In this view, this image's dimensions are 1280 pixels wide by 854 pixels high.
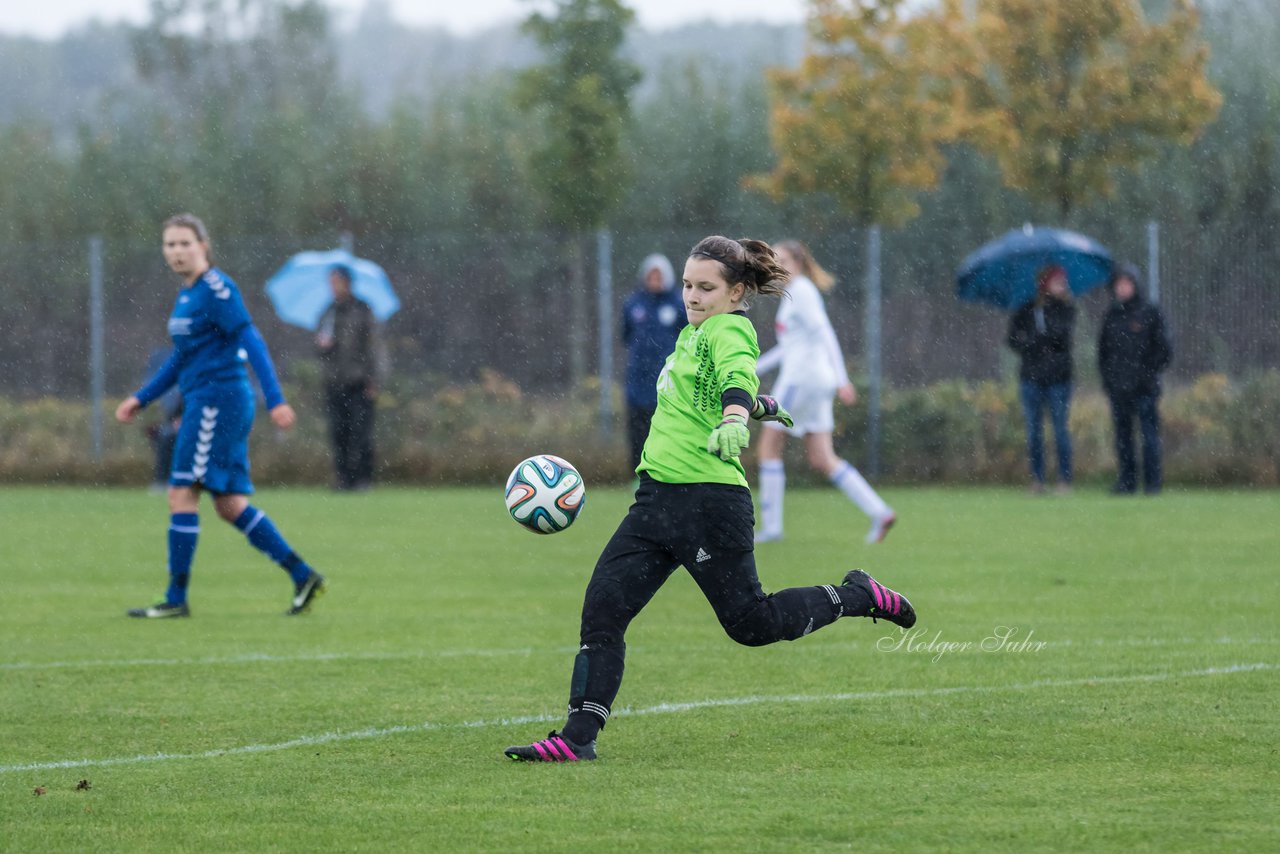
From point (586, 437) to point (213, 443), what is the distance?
40.0 feet

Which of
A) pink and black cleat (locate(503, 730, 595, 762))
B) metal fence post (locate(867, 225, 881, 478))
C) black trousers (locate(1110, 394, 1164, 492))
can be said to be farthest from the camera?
metal fence post (locate(867, 225, 881, 478))

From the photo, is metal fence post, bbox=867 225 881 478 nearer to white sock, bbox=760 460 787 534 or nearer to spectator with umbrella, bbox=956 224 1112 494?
spectator with umbrella, bbox=956 224 1112 494

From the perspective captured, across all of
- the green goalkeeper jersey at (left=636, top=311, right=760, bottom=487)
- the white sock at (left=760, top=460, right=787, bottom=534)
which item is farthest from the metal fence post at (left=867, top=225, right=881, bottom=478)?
the green goalkeeper jersey at (left=636, top=311, right=760, bottom=487)

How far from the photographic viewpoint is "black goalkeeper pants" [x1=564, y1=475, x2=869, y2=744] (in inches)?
231

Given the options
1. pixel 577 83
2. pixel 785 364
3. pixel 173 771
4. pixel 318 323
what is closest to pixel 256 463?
pixel 318 323

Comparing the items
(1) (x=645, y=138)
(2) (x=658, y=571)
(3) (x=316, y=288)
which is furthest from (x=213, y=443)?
(1) (x=645, y=138)

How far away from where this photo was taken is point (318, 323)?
22719 mm

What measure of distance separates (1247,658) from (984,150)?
1983cm

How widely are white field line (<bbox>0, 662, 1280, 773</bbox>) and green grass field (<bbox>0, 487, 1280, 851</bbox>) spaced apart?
24 mm

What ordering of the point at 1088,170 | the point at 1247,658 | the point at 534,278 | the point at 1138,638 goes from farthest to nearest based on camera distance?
the point at 1088,170
the point at 534,278
the point at 1138,638
the point at 1247,658

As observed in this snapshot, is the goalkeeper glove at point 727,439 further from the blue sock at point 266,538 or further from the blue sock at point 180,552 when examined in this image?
the blue sock at point 180,552

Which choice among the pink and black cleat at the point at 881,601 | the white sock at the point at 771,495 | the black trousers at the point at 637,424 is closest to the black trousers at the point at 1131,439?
the black trousers at the point at 637,424

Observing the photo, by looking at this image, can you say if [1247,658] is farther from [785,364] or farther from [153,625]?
[785,364]

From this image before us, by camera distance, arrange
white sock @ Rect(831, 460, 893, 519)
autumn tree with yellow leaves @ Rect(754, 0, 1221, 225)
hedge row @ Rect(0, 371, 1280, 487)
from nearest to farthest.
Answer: white sock @ Rect(831, 460, 893, 519), hedge row @ Rect(0, 371, 1280, 487), autumn tree with yellow leaves @ Rect(754, 0, 1221, 225)
